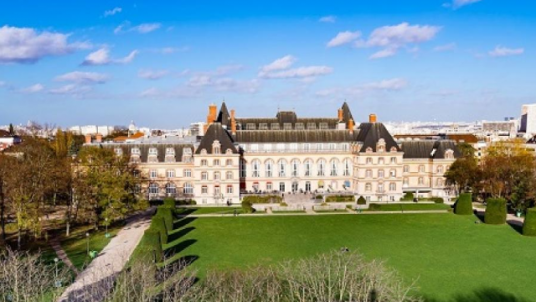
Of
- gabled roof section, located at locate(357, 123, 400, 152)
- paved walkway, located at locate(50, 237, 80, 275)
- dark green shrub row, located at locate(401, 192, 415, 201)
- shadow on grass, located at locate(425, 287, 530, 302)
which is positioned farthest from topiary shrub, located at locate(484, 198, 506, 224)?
paved walkway, located at locate(50, 237, 80, 275)

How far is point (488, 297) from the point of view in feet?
91.7

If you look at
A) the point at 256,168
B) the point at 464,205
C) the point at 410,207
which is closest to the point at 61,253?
the point at 256,168

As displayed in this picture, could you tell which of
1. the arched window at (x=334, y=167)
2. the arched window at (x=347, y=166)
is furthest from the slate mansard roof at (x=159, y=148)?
the arched window at (x=347, y=166)

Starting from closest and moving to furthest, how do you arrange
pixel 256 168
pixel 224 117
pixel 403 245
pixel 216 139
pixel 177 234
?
1. pixel 403 245
2. pixel 177 234
3. pixel 216 139
4. pixel 256 168
5. pixel 224 117

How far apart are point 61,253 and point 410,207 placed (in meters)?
43.7

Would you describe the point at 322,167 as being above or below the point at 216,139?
below

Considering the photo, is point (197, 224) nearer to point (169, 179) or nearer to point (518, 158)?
point (169, 179)

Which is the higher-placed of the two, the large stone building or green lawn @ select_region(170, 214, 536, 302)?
the large stone building

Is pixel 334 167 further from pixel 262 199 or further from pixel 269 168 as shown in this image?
pixel 262 199

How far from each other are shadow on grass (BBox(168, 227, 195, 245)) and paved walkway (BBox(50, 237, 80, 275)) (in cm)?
918

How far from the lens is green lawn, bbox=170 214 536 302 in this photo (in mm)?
31194

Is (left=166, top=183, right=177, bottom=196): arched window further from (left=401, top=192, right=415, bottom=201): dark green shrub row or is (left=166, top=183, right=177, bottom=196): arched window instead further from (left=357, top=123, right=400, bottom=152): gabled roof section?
(left=401, top=192, right=415, bottom=201): dark green shrub row

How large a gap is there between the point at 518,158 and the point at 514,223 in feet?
52.4

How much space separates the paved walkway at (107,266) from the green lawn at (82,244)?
2.46ft
